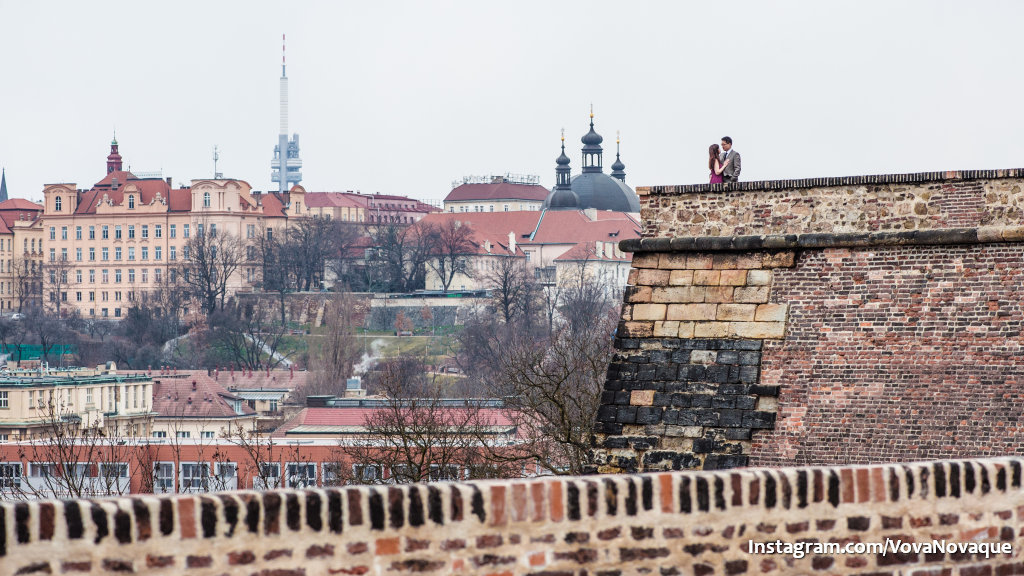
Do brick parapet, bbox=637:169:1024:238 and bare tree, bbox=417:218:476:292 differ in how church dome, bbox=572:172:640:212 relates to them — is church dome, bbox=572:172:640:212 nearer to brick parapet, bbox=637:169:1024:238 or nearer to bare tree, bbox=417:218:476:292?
bare tree, bbox=417:218:476:292

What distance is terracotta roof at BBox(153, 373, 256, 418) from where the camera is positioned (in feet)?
295

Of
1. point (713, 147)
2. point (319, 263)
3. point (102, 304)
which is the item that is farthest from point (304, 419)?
point (102, 304)

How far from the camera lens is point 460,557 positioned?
20.7ft

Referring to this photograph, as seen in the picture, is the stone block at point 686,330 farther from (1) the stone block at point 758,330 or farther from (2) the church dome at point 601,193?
(2) the church dome at point 601,193

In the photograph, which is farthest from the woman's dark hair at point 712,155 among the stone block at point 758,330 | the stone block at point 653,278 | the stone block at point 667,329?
the stone block at point 758,330

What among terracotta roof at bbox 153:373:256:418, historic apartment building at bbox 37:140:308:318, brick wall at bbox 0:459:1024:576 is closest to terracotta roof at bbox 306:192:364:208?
historic apartment building at bbox 37:140:308:318

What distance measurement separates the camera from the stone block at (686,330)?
45.1ft

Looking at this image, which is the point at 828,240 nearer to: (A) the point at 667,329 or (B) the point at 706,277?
(B) the point at 706,277

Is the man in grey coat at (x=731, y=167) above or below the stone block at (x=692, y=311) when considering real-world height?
above

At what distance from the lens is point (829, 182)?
13555mm

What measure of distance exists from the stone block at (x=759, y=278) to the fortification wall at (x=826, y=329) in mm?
10

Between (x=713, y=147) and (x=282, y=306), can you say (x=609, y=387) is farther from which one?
(x=282, y=306)

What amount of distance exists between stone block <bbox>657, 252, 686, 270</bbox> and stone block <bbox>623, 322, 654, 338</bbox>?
0.46 m

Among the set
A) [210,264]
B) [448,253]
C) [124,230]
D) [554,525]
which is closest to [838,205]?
[554,525]
